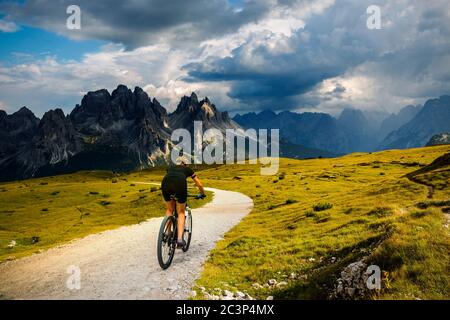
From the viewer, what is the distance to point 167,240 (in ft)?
56.1

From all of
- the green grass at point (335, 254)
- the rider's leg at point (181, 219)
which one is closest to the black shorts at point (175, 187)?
the rider's leg at point (181, 219)

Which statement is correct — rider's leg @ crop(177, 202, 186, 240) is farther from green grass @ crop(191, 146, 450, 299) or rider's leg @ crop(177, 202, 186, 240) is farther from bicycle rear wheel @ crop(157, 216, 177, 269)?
green grass @ crop(191, 146, 450, 299)

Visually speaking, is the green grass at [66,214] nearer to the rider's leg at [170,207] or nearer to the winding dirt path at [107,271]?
the winding dirt path at [107,271]

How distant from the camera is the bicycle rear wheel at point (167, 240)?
16328 millimetres

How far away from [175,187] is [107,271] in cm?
473

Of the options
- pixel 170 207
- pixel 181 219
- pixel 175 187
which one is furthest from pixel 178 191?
pixel 181 219

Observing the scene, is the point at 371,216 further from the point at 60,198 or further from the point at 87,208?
the point at 60,198

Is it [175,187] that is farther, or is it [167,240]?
[175,187]

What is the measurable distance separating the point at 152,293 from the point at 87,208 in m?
53.4

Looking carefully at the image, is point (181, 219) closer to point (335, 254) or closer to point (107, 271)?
point (107, 271)

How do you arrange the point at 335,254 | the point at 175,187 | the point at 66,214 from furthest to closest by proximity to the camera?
the point at 66,214, the point at 175,187, the point at 335,254

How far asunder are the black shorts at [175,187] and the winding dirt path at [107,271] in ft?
10.5
